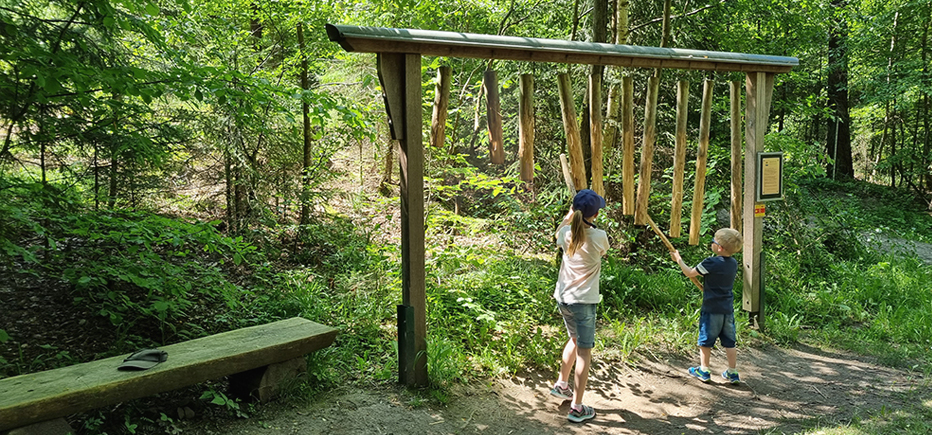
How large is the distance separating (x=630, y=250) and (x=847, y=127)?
14343 millimetres

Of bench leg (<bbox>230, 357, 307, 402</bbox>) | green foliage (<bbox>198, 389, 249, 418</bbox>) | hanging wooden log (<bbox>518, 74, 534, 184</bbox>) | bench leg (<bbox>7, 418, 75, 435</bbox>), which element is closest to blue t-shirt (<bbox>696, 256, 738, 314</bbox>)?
hanging wooden log (<bbox>518, 74, 534, 184</bbox>)

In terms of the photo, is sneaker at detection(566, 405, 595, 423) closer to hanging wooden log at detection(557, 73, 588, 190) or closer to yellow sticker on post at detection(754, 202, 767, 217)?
hanging wooden log at detection(557, 73, 588, 190)

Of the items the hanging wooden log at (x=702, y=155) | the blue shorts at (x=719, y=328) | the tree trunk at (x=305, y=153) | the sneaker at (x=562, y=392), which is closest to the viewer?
the sneaker at (x=562, y=392)

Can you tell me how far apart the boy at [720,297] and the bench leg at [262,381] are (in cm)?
376

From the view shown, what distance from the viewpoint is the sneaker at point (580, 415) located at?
4.52m

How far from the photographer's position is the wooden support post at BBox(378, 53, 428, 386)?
437cm

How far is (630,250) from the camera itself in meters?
8.65

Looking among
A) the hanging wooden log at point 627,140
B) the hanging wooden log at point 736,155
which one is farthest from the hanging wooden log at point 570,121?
the hanging wooden log at point 736,155

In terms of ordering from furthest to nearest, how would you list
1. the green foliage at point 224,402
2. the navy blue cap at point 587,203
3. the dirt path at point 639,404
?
the navy blue cap at point 587,203 < the dirt path at point 639,404 < the green foliage at point 224,402

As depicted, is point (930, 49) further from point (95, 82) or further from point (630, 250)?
point (95, 82)

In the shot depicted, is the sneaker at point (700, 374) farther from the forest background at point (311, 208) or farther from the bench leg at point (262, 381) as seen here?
the bench leg at point (262, 381)

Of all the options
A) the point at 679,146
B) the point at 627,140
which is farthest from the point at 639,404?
the point at 679,146

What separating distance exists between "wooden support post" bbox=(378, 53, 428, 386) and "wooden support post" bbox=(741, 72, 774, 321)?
4.14m

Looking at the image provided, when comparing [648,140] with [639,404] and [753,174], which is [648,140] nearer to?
[753,174]
